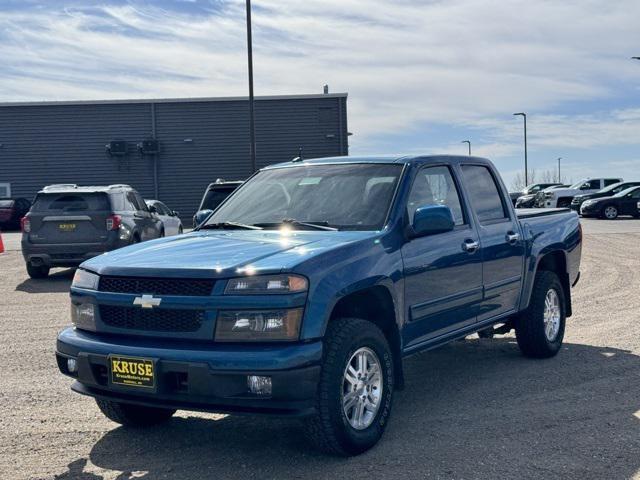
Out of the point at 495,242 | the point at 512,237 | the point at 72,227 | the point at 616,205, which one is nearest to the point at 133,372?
the point at 495,242

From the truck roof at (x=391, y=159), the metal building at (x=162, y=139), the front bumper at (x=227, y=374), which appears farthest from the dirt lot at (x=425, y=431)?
the metal building at (x=162, y=139)

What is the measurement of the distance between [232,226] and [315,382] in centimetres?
169

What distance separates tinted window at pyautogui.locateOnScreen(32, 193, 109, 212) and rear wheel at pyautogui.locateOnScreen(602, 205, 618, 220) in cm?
2482

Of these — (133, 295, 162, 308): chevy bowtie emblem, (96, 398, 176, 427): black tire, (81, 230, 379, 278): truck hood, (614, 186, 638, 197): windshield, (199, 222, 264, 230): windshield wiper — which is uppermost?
(199, 222, 264, 230): windshield wiper

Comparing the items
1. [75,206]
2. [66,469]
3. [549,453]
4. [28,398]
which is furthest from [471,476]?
[75,206]

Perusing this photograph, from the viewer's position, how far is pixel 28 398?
578 centimetres

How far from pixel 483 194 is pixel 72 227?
29.6 feet

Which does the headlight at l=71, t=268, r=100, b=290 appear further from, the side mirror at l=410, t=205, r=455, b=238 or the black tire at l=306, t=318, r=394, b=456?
the side mirror at l=410, t=205, r=455, b=238

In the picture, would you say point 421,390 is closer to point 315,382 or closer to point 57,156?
point 315,382

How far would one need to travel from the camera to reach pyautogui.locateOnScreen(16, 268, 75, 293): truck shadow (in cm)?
1252

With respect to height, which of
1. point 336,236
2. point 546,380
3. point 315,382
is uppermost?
point 336,236

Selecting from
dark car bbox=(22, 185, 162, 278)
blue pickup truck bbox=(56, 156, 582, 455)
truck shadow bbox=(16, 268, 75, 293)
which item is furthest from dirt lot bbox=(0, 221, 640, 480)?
dark car bbox=(22, 185, 162, 278)

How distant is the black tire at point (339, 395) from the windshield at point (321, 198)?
2.59ft

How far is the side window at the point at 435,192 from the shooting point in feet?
17.5
